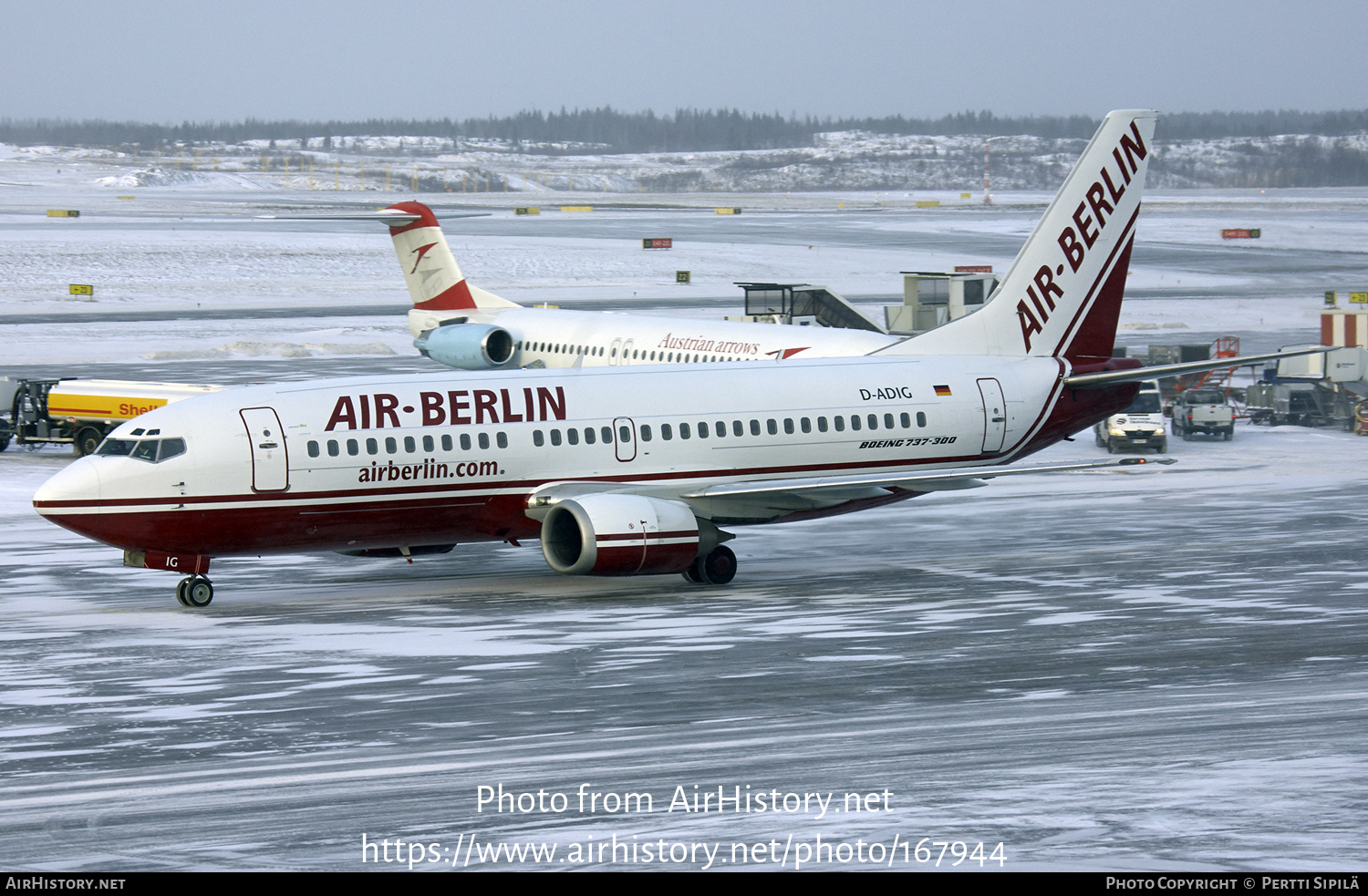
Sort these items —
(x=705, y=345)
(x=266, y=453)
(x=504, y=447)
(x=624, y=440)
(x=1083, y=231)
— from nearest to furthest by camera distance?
1. (x=266, y=453)
2. (x=504, y=447)
3. (x=624, y=440)
4. (x=1083, y=231)
5. (x=705, y=345)

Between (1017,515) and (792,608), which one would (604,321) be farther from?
(792,608)

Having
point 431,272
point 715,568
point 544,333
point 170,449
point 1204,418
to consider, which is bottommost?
point 715,568

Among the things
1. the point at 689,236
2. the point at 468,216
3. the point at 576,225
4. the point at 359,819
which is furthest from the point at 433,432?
the point at 468,216

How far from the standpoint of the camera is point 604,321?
2254 inches

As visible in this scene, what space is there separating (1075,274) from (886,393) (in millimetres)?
6290

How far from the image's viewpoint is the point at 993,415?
3553 centimetres

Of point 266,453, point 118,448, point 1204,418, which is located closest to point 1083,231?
point 1204,418

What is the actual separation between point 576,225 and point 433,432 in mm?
136550

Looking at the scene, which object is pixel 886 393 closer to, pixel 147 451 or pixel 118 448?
pixel 147 451

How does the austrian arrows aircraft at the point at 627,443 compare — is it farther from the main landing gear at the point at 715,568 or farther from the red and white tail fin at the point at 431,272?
the red and white tail fin at the point at 431,272

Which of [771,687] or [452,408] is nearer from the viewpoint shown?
[771,687]

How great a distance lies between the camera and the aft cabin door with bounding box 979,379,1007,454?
3550cm

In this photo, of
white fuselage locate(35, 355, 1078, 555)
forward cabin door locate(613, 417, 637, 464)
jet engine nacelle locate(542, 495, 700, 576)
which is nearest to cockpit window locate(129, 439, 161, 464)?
white fuselage locate(35, 355, 1078, 555)

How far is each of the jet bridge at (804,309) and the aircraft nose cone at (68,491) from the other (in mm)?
37770
